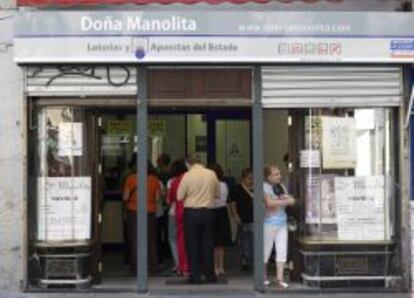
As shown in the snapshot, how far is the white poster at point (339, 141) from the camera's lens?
40.7 ft

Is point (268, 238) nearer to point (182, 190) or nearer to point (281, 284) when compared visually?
point (281, 284)

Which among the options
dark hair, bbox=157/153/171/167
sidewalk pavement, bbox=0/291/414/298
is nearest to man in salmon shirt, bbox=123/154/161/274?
dark hair, bbox=157/153/171/167

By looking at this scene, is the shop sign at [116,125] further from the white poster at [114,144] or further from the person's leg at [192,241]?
the person's leg at [192,241]

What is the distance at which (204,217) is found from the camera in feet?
40.6

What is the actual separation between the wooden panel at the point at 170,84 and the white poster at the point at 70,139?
1133 mm

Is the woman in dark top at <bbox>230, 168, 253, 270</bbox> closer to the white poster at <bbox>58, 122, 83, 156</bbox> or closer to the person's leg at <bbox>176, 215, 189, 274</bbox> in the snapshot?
the person's leg at <bbox>176, 215, 189, 274</bbox>

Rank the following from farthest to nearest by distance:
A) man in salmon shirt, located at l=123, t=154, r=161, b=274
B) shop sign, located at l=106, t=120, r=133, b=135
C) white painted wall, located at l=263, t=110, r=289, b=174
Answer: shop sign, located at l=106, t=120, r=133, b=135, white painted wall, located at l=263, t=110, r=289, b=174, man in salmon shirt, located at l=123, t=154, r=161, b=274

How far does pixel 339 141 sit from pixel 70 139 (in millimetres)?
→ 3651

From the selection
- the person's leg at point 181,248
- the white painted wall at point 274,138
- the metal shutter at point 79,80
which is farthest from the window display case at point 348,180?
the white painted wall at point 274,138

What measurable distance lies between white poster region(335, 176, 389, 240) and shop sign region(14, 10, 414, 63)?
170cm

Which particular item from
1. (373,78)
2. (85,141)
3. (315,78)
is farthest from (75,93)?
(373,78)

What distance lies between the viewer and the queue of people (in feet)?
40.4

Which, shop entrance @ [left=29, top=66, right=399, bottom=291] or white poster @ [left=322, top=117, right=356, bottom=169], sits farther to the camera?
white poster @ [left=322, top=117, right=356, bottom=169]

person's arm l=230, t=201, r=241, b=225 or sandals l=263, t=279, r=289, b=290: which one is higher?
person's arm l=230, t=201, r=241, b=225
